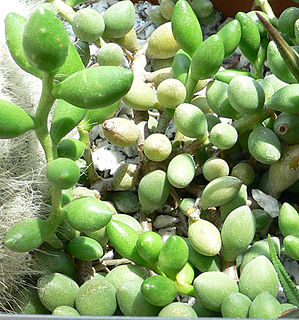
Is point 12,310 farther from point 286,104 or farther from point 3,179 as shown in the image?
point 286,104

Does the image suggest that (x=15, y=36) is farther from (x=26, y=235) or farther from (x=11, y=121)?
(x=26, y=235)

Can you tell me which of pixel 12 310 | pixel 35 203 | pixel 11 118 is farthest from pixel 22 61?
pixel 12 310

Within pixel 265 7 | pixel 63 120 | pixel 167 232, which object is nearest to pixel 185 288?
pixel 167 232

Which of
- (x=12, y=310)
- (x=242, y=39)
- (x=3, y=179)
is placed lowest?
(x=12, y=310)

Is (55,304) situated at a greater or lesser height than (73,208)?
lesser

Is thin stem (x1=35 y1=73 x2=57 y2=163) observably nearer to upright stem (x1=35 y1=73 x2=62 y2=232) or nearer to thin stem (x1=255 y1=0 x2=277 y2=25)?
upright stem (x1=35 y1=73 x2=62 y2=232)

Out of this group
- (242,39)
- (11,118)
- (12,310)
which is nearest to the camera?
(11,118)

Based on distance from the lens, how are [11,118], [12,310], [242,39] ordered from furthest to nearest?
[242,39] → [12,310] → [11,118]

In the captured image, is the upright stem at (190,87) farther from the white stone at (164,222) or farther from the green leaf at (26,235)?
the green leaf at (26,235)

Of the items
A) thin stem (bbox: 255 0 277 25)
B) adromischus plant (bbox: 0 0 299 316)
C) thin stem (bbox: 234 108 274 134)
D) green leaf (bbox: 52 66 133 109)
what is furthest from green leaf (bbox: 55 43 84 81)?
thin stem (bbox: 255 0 277 25)
